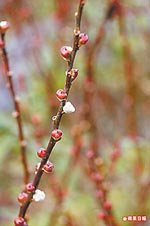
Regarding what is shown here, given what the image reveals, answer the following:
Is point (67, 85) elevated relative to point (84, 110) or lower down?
lower down

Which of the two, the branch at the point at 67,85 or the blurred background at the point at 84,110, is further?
the blurred background at the point at 84,110

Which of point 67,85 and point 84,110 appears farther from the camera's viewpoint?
point 84,110

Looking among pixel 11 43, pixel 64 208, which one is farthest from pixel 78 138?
pixel 11 43

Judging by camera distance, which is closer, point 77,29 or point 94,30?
point 77,29

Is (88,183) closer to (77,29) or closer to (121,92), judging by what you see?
(121,92)

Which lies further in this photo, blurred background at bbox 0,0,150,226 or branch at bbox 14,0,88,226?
blurred background at bbox 0,0,150,226

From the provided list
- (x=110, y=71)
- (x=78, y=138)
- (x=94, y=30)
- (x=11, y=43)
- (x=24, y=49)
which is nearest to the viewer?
(x=78, y=138)

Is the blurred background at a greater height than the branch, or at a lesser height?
greater

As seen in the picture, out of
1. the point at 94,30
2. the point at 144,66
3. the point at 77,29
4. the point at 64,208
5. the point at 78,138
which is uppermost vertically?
the point at 144,66
